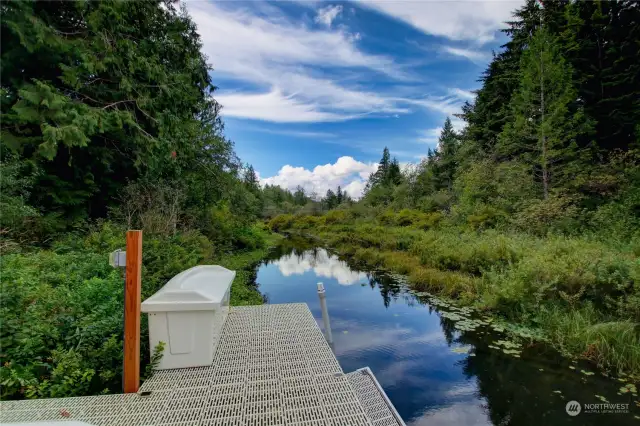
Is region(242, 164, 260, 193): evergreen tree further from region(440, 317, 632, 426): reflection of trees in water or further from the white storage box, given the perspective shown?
region(440, 317, 632, 426): reflection of trees in water

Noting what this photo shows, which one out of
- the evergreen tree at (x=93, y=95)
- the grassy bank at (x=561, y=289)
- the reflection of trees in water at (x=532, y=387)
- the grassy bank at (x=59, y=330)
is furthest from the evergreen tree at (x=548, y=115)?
the grassy bank at (x=59, y=330)

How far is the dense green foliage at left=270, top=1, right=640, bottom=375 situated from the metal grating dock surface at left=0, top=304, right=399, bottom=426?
4.00 metres

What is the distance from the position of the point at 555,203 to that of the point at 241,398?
1205 centimetres

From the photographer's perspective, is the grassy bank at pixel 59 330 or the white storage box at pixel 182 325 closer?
the grassy bank at pixel 59 330

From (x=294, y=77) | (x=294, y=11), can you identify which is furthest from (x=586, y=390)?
(x=294, y=77)

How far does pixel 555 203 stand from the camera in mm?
10508

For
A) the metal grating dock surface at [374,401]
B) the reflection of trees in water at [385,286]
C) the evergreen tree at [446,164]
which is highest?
the evergreen tree at [446,164]

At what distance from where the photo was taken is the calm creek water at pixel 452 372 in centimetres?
337

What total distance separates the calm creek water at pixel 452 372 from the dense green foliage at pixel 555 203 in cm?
75

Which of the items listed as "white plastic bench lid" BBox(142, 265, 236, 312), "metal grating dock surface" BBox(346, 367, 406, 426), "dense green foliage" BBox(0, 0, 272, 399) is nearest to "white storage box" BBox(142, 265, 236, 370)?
"white plastic bench lid" BBox(142, 265, 236, 312)

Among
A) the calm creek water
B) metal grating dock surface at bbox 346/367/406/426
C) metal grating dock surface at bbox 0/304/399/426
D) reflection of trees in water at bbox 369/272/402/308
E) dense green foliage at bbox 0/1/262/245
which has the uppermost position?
dense green foliage at bbox 0/1/262/245

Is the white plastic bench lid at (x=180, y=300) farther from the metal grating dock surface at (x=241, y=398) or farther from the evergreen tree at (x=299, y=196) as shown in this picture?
the evergreen tree at (x=299, y=196)

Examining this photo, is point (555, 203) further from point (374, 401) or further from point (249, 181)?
point (249, 181)

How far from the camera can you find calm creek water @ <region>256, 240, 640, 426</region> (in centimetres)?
337
